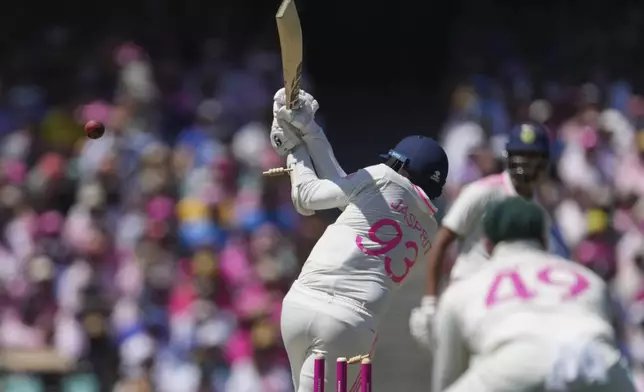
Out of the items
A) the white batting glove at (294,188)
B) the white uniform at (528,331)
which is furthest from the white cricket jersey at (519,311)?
the white batting glove at (294,188)

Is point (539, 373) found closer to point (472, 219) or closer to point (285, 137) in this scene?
point (285, 137)

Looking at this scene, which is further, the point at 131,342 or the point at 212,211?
the point at 212,211

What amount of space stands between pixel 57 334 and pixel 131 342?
60 centimetres

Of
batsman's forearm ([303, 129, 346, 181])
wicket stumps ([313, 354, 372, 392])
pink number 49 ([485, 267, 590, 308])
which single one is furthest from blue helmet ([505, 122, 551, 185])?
pink number 49 ([485, 267, 590, 308])

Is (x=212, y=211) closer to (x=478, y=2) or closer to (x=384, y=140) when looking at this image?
(x=384, y=140)

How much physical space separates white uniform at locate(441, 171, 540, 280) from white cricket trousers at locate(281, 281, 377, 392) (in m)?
1.32

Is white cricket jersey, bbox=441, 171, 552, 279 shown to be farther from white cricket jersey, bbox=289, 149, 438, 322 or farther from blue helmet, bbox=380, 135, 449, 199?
white cricket jersey, bbox=289, 149, 438, 322

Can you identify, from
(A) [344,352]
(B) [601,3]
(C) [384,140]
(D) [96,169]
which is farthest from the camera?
(B) [601,3]

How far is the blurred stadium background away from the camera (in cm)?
1012

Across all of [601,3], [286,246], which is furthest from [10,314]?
[601,3]

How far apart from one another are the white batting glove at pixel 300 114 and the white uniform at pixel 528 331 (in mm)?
1542

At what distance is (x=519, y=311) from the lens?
4.43m

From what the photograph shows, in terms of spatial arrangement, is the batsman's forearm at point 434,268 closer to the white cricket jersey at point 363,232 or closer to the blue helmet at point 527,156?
the blue helmet at point 527,156

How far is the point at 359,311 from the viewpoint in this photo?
5.79 meters
